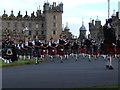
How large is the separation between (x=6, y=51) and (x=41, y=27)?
4128 inches

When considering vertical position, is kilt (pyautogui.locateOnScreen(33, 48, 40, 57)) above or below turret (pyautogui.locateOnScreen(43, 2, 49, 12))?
below

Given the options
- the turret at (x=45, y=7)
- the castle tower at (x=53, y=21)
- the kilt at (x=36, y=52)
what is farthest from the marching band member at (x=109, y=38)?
the turret at (x=45, y=7)

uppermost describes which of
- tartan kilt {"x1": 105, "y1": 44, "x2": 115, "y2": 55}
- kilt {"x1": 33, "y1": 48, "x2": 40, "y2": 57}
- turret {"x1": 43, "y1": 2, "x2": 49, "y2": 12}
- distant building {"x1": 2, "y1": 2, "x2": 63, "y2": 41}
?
turret {"x1": 43, "y1": 2, "x2": 49, "y2": 12}

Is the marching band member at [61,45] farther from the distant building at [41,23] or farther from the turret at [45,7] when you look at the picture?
the turret at [45,7]

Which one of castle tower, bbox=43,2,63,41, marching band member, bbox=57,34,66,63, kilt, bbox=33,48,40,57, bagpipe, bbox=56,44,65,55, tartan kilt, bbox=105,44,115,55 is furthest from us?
castle tower, bbox=43,2,63,41

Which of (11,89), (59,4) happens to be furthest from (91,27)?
(11,89)

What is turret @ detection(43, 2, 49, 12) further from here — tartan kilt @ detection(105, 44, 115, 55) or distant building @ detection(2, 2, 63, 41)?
tartan kilt @ detection(105, 44, 115, 55)

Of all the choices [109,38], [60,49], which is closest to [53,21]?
[60,49]

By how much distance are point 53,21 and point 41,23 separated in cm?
666

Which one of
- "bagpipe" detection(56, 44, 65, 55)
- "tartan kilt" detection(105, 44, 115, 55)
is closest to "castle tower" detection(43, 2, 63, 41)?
"bagpipe" detection(56, 44, 65, 55)

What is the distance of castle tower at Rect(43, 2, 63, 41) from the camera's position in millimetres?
125000

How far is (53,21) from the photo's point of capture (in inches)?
4943

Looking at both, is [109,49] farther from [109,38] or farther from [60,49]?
[60,49]

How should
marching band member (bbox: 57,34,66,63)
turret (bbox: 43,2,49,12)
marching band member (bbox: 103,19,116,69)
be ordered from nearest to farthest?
marching band member (bbox: 103,19,116,69) → marching band member (bbox: 57,34,66,63) → turret (bbox: 43,2,49,12)
